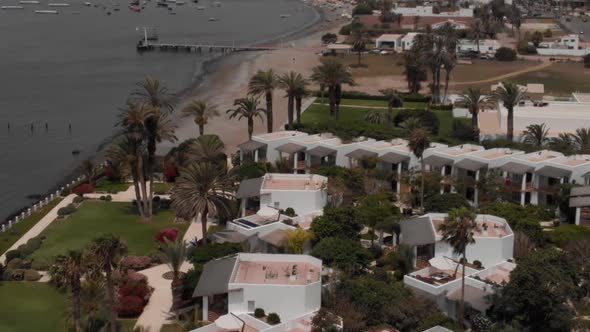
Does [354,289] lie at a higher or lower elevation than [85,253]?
lower

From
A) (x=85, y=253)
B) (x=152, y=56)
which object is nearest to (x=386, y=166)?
(x=85, y=253)

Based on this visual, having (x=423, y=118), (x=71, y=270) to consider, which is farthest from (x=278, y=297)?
(x=423, y=118)

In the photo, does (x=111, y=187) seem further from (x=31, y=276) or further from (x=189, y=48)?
(x=189, y=48)

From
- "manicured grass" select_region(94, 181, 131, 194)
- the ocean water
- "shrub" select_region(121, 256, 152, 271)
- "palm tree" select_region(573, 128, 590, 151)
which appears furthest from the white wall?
"palm tree" select_region(573, 128, 590, 151)

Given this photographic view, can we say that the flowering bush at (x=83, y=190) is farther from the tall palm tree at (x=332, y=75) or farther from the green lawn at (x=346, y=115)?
the green lawn at (x=346, y=115)

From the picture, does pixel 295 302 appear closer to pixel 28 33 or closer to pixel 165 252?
pixel 165 252

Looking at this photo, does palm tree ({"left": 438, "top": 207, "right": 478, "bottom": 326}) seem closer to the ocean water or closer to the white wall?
the white wall
